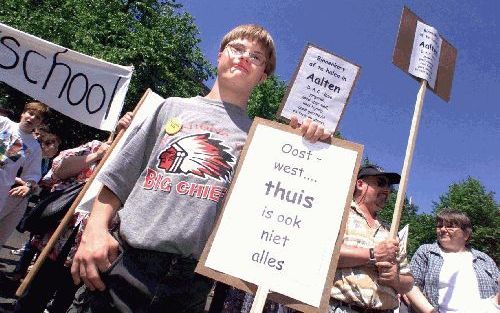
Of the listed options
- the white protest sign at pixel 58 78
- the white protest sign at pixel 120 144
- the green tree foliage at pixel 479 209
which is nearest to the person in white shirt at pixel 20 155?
the white protest sign at pixel 58 78

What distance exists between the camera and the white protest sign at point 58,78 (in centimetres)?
390

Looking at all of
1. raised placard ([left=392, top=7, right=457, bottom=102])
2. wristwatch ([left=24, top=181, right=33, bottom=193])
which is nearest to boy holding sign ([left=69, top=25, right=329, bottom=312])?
raised placard ([left=392, top=7, right=457, bottom=102])

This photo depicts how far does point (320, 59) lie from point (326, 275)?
85.4 inches

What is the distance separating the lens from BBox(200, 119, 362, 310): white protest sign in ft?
5.24

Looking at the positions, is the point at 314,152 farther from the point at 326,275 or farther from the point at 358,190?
the point at 358,190

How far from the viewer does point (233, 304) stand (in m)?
3.41

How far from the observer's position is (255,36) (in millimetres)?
2096

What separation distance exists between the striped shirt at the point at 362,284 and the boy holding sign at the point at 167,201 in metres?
1.22

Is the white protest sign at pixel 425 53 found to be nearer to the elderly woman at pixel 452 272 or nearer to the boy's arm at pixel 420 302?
the elderly woman at pixel 452 272

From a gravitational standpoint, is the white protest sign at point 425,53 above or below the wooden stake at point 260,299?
above

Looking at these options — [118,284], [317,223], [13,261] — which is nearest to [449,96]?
[317,223]

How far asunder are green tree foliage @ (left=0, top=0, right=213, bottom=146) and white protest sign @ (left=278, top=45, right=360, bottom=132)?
15.0 m

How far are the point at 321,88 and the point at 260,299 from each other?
2116 millimetres

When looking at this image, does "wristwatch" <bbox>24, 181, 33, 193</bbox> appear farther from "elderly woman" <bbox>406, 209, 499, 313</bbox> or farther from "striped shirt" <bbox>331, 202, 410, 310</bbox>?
"elderly woman" <bbox>406, 209, 499, 313</bbox>
